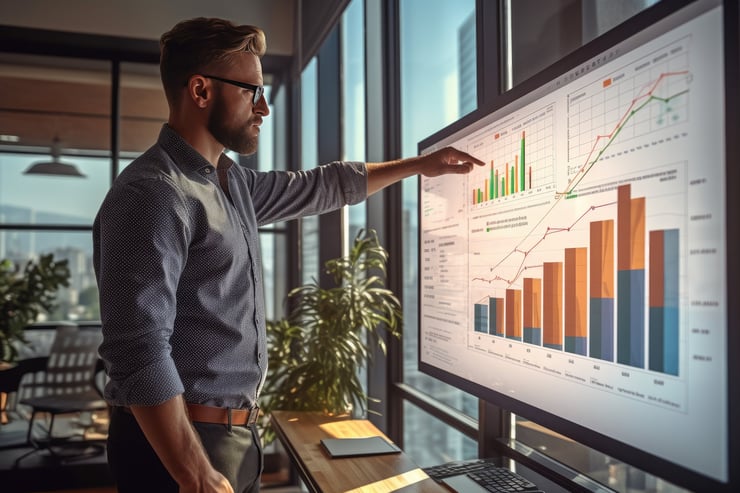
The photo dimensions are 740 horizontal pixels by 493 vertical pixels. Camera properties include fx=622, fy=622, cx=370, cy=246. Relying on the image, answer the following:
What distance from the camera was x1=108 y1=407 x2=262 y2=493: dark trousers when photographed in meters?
1.46

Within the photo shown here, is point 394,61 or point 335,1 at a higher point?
point 335,1

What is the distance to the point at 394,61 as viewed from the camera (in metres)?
3.01

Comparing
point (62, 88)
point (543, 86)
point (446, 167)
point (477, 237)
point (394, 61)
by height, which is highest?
point (62, 88)

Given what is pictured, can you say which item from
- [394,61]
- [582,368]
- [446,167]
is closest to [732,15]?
[582,368]

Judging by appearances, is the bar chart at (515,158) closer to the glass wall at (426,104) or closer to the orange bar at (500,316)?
the orange bar at (500,316)

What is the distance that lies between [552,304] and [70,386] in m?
4.30

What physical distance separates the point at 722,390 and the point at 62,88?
516cm

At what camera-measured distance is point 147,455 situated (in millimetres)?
1460

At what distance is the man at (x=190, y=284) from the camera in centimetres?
128

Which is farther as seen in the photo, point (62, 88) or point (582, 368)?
point (62, 88)

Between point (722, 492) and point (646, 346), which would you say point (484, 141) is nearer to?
point (646, 346)

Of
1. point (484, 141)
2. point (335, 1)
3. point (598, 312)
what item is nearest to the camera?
point (598, 312)

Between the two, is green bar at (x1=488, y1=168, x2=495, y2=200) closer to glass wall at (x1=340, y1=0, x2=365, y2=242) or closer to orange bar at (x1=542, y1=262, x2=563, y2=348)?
orange bar at (x1=542, y1=262, x2=563, y2=348)

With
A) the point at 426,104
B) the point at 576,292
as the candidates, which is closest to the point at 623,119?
the point at 576,292
